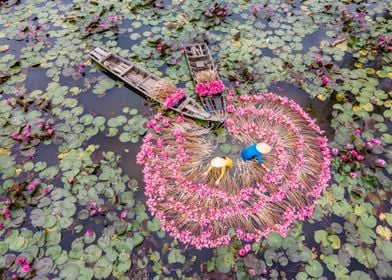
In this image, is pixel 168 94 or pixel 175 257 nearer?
pixel 175 257

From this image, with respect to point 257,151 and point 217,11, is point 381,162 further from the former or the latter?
point 217,11

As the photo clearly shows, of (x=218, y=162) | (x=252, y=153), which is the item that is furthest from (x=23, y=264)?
(x=252, y=153)

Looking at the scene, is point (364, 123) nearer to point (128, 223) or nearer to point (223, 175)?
point (223, 175)

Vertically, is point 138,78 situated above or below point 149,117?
above

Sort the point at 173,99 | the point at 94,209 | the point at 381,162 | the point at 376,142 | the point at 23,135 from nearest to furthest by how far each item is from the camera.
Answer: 1. the point at 94,209
2. the point at 381,162
3. the point at 376,142
4. the point at 23,135
5. the point at 173,99

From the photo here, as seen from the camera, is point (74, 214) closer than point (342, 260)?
No

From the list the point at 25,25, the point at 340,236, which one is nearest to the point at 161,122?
the point at 340,236

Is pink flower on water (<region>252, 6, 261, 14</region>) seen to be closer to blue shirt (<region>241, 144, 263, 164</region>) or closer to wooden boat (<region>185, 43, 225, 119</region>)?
wooden boat (<region>185, 43, 225, 119</region>)
